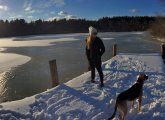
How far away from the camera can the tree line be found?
107 meters

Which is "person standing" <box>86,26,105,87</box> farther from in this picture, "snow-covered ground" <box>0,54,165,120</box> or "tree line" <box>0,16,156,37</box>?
"tree line" <box>0,16,156,37</box>

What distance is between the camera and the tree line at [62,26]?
352 feet

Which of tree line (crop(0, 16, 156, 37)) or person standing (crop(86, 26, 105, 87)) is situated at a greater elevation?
person standing (crop(86, 26, 105, 87))

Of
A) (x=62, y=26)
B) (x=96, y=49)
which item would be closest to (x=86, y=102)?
(x=96, y=49)

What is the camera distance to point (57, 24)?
121m

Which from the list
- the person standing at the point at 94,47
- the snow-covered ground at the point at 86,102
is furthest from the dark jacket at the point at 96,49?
the snow-covered ground at the point at 86,102

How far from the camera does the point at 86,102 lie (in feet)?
24.2

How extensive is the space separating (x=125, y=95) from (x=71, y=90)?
2.95 m

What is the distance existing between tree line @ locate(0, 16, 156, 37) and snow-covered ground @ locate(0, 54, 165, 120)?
9409 cm

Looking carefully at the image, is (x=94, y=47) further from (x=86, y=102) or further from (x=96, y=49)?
(x=86, y=102)

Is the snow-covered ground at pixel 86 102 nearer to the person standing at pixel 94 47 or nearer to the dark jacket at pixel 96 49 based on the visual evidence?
the person standing at pixel 94 47

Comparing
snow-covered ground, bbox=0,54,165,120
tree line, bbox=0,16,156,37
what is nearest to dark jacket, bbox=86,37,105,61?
snow-covered ground, bbox=0,54,165,120

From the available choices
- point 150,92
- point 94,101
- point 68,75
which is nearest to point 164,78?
point 150,92

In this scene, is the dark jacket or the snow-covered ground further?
the dark jacket
